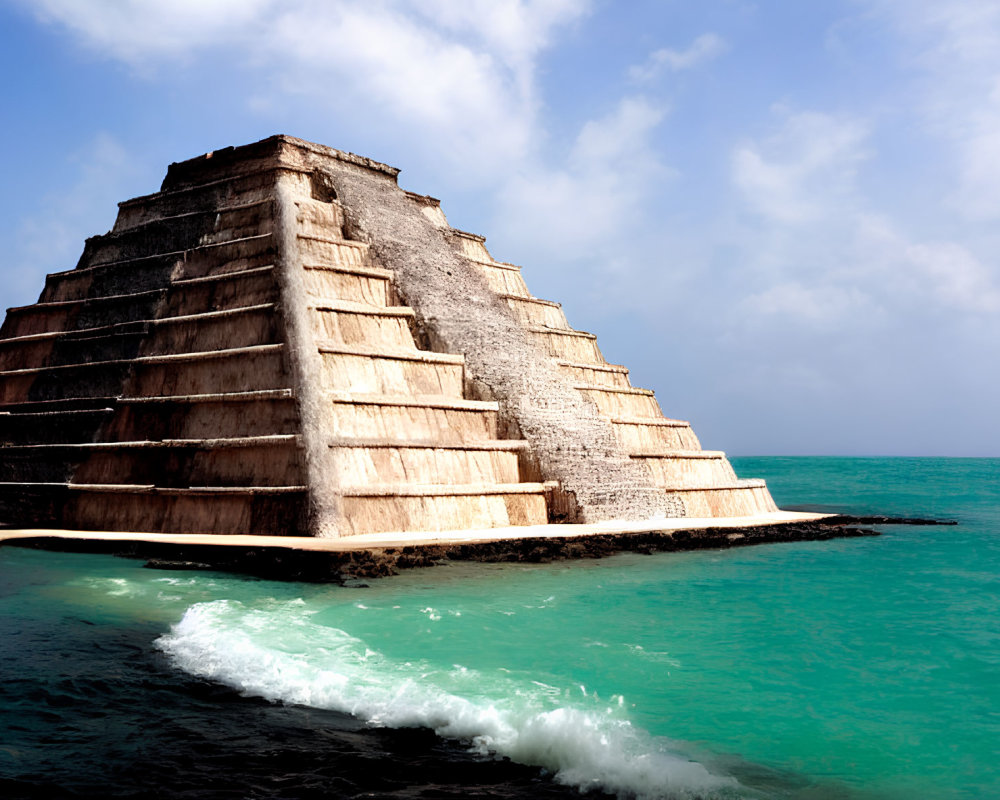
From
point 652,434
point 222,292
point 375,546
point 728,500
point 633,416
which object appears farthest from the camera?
point 633,416

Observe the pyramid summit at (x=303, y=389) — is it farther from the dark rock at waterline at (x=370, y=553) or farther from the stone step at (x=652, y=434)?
the dark rock at waterline at (x=370, y=553)

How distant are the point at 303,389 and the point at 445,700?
1331 cm

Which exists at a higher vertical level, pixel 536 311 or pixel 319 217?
pixel 319 217

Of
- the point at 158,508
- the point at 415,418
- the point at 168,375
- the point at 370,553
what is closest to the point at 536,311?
the point at 415,418

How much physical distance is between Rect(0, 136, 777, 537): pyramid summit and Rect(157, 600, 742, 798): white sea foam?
7.84 m

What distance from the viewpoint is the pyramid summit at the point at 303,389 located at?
20.8 m

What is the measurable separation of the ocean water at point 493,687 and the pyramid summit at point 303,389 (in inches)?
170

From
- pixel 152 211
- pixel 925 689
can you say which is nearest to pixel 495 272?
pixel 152 211

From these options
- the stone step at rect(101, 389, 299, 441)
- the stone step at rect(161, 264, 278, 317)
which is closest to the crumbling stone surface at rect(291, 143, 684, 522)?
the stone step at rect(161, 264, 278, 317)

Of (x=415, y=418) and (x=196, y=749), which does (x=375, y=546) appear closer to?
(x=415, y=418)

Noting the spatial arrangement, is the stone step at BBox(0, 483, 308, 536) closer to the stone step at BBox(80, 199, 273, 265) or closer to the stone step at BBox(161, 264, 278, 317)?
the stone step at BBox(161, 264, 278, 317)

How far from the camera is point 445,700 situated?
8641 millimetres

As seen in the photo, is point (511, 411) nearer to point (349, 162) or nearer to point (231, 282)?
point (231, 282)

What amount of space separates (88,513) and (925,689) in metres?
20.0
